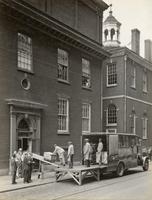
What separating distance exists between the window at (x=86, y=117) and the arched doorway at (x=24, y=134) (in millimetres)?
6859

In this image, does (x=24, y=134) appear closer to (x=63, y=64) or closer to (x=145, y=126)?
(x=63, y=64)

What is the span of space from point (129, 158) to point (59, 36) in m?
8.84

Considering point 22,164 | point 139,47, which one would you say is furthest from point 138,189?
point 139,47

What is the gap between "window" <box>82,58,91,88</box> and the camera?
2725 cm

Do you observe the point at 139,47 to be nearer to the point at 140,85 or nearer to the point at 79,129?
the point at 140,85

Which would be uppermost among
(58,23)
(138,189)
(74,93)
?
(58,23)

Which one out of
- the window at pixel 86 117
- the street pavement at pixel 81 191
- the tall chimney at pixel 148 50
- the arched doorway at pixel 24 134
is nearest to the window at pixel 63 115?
the window at pixel 86 117

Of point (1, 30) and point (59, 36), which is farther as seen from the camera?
point (59, 36)

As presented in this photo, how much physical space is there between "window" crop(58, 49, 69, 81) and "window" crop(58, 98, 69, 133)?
1.57 m

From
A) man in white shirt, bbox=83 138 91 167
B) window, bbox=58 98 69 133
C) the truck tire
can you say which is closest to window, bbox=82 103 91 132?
window, bbox=58 98 69 133

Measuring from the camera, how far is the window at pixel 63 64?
2416 centimetres

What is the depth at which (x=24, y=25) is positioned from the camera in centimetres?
2047

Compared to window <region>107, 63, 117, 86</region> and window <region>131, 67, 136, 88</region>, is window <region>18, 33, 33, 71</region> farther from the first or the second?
window <region>131, 67, 136, 88</region>

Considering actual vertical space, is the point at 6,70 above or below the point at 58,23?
below
